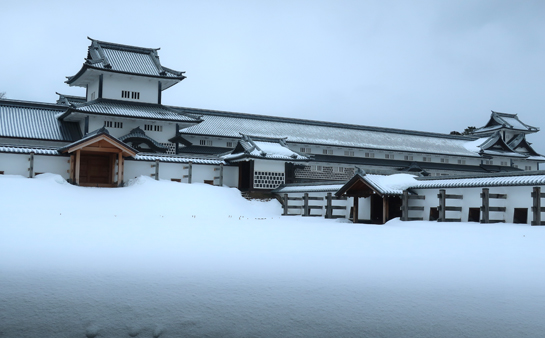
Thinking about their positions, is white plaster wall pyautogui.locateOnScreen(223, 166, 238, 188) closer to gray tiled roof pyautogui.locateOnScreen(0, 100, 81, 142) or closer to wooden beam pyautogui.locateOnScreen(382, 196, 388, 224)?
gray tiled roof pyautogui.locateOnScreen(0, 100, 81, 142)

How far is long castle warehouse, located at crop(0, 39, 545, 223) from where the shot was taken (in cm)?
3044

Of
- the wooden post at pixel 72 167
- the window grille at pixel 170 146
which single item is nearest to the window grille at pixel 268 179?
the window grille at pixel 170 146

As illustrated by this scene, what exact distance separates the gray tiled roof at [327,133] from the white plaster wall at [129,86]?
5.27m

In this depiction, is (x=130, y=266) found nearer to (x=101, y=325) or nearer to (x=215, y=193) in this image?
(x=101, y=325)

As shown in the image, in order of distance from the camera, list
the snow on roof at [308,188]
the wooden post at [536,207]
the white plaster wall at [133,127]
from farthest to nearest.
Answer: the white plaster wall at [133,127] → the snow on roof at [308,188] → the wooden post at [536,207]

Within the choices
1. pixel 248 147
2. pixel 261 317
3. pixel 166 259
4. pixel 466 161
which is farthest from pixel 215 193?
pixel 466 161

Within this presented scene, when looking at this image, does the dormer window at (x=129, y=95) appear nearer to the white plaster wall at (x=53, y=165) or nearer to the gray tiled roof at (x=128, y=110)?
the gray tiled roof at (x=128, y=110)

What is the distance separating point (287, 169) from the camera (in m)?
37.3

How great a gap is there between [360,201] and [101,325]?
2240 centimetres

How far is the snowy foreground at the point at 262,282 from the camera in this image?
6.69m

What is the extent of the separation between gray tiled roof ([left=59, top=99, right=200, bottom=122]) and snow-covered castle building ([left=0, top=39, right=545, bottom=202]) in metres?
0.07

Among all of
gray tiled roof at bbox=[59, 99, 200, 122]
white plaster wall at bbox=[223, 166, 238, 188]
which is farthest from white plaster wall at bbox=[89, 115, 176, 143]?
white plaster wall at bbox=[223, 166, 238, 188]

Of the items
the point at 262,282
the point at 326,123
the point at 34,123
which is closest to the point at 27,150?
the point at 34,123

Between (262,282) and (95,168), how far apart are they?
26980 mm
